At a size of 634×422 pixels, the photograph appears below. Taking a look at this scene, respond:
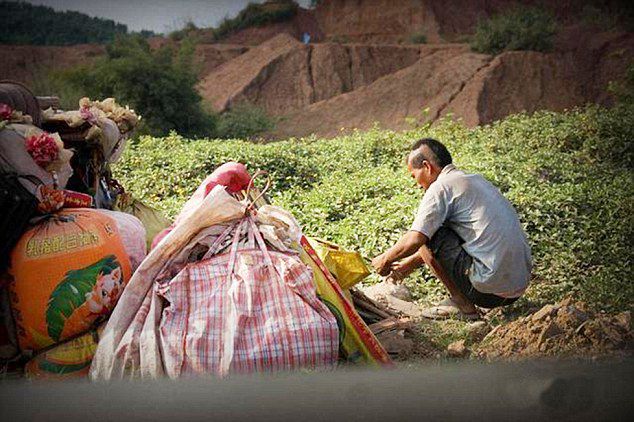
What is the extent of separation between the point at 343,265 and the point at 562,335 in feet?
3.83

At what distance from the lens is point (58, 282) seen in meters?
2.99

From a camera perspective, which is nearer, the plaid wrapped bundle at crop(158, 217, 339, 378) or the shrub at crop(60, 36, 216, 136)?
the plaid wrapped bundle at crop(158, 217, 339, 378)

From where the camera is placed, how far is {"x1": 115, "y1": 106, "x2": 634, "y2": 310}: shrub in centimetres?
529

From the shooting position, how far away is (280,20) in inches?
1061

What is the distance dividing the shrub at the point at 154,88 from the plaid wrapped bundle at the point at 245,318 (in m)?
11.3

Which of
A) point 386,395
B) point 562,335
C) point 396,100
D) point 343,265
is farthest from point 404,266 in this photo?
point 396,100

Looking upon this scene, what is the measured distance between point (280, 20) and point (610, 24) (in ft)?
39.5

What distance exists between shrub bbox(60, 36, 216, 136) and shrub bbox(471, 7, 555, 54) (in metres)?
8.12

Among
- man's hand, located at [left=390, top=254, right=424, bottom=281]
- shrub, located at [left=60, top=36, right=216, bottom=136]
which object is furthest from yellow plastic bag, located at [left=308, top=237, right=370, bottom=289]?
shrub, located at [left=60, top=36, right=216, bottom=136]

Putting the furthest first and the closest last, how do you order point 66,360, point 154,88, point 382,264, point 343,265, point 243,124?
point 243,124 → point 154,88 → point 382,264 → point 343,265 → point 66,360

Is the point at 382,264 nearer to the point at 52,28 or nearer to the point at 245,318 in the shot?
the point at 245,318

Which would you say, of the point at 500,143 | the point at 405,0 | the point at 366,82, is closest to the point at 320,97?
the point at 366,82

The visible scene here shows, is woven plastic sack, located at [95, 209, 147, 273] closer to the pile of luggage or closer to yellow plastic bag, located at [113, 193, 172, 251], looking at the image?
the pile of luggage

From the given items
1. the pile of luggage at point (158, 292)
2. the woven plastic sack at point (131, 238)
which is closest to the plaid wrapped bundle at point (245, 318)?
the pile of luggage at point (158, 292)
